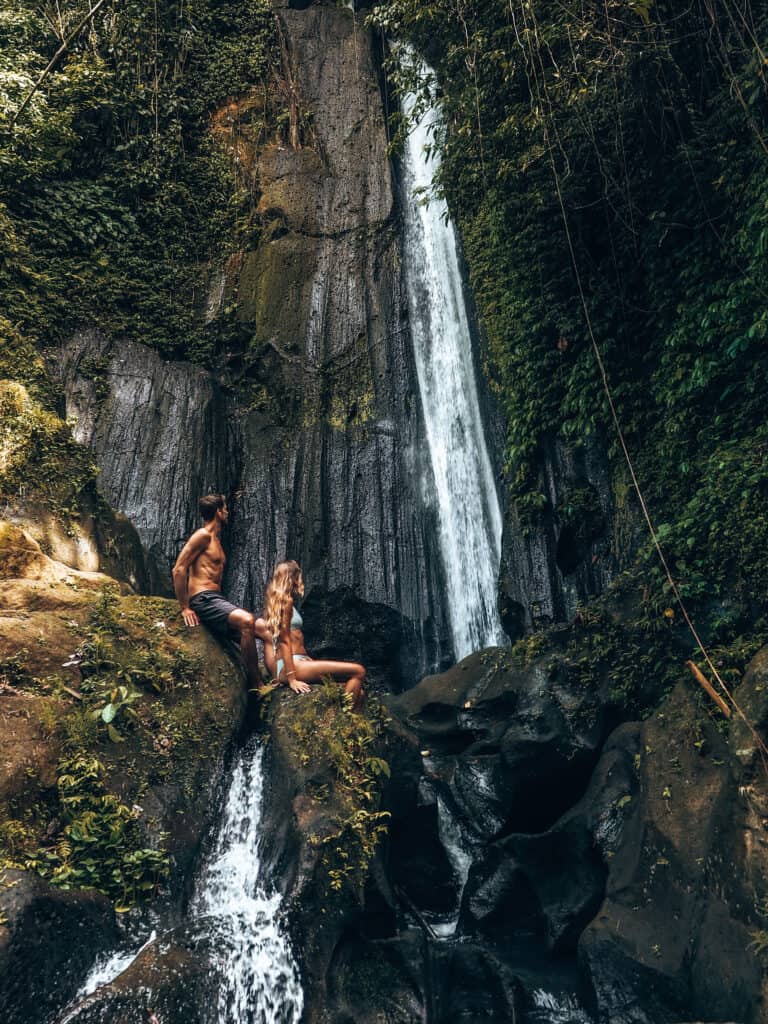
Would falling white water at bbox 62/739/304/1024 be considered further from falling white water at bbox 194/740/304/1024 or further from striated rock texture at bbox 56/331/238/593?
striated rock texture at bbox 56/331/238/593

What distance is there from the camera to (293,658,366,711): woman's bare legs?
698cm

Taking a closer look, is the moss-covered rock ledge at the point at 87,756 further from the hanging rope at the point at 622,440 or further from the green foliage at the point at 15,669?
the hanging rope at the point at 622,440

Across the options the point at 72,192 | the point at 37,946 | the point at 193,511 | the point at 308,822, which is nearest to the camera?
the point at 37,946

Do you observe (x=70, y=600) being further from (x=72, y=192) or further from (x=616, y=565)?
(x=72, y=192)

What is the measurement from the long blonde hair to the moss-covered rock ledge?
572 millimetres

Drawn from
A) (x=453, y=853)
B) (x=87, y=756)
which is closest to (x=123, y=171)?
(x=87, y=756)

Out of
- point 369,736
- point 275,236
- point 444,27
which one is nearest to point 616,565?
point 369,736

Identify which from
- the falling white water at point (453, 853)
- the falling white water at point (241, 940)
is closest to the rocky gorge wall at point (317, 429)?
the falling white water at point (453, 853)

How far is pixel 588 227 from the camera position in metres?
9.62

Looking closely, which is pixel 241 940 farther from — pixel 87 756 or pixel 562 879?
pixel 562 879

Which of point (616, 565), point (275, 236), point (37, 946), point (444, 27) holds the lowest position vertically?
point (37, 946)

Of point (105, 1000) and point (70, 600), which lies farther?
point (70, 600)

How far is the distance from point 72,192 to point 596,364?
10740mm

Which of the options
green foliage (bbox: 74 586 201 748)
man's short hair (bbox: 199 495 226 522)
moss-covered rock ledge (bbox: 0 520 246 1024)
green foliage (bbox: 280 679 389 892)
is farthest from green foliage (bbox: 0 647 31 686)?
man's short hair (bbox: 199 495 226 522)
